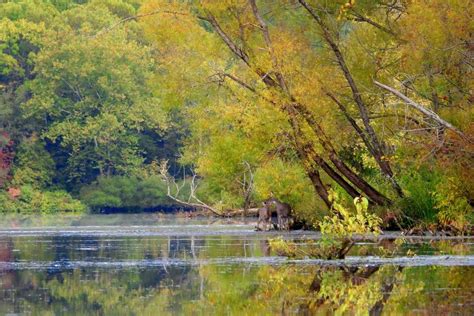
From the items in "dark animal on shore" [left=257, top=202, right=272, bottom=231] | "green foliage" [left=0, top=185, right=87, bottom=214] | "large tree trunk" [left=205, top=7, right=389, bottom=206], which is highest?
"large tree trunk" [left=205, top=7, right=389, bottom=206]

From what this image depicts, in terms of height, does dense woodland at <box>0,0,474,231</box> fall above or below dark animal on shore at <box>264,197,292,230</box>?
above

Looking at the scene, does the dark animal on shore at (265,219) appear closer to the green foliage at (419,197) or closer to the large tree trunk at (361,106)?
the large tree trunk at (361,106)

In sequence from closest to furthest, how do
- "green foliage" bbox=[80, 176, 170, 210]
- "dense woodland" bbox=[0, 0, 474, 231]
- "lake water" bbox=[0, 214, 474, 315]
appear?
"lake water" bbox=[0, 214, 474, 315] < "dense woodland" bbox=[0, 0, 474, 231] < "green foliage" bbox=[80, 176, 170, 210]

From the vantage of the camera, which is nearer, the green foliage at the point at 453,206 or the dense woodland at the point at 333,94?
the dense woodland at the point at 333,94

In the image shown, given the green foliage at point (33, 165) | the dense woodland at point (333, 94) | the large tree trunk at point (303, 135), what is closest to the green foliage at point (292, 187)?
the dense woodland at point (333, 94)

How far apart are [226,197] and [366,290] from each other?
1466 inches

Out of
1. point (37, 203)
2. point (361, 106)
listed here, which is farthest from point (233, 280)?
point (37, 203)

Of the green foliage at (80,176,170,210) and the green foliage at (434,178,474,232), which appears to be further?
the green foliage at (80,176,170,210)

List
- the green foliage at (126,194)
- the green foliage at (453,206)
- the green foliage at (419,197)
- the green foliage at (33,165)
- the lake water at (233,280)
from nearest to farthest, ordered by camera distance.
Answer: the lake water at (233,280) < the green foliage at (453,206) < the green foliage at (419,197) < the green foliage at (126,194) < the green foliage at (33,165)

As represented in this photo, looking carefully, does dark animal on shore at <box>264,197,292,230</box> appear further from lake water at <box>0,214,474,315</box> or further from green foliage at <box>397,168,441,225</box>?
lake water at <box>0,214,474,315</box>

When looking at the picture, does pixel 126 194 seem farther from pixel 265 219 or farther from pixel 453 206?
pixel 453 206

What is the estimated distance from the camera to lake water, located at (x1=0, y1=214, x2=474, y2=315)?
54.3ft

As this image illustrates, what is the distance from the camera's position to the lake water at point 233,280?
1655 centimetres

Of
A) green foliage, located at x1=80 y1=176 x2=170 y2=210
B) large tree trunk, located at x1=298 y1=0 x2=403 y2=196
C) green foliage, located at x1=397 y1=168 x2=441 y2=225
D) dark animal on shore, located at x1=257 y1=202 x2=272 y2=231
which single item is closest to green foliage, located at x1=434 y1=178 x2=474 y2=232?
green foliage, located at x1=397 y1=168 x2=441 y2=225
